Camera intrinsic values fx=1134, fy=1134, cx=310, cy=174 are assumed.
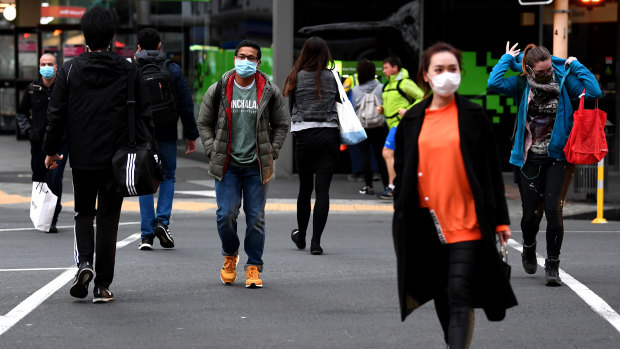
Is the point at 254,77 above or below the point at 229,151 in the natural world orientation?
above

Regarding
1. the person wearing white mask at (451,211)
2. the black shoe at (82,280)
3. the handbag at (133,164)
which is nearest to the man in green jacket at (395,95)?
the handbag at (133,164)

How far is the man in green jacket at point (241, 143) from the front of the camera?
8031 mm

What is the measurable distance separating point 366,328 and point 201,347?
3.54 feet

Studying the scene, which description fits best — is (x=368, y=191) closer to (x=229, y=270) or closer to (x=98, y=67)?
(x=229, y=270)

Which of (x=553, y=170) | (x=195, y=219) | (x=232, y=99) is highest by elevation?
(x=232, y=99)

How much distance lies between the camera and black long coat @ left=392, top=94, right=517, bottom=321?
17.2ft

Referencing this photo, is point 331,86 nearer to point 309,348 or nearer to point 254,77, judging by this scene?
point 254,77

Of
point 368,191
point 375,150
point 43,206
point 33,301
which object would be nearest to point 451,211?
point 33,301

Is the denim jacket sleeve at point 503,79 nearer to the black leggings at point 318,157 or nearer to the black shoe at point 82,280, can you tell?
the black leggings at point 318,157

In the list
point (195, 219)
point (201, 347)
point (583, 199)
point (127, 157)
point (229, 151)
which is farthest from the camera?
point (583, 199)

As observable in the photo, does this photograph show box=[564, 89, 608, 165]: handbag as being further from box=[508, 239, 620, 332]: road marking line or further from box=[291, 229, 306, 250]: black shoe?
box=[291, 229, 306, 250]: black shoe

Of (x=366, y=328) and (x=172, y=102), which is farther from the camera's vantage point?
(x=172, y=102)

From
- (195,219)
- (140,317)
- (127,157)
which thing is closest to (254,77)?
(127,157)

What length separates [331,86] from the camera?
9758 mm
